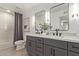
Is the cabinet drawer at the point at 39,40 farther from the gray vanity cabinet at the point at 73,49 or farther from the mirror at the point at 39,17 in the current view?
the gray vanity cabinet at the point at 73,49

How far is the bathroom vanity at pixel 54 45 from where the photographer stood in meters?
1.08

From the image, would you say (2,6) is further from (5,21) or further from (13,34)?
(13,34)

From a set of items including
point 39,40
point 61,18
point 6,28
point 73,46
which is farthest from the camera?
point 39,40

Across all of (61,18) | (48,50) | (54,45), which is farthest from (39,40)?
(61,18)

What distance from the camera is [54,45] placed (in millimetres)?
1395

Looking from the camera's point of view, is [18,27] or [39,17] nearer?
[18,27]

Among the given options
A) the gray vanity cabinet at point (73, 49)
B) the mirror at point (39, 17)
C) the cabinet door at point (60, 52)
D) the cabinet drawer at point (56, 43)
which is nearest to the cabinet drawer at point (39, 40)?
the cabinet drawer at point (56, 43)

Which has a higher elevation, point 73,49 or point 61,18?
point 61,18

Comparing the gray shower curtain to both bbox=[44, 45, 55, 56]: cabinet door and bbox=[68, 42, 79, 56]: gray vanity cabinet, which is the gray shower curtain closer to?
bbox=[44, 45, 55, 56]: cabinet door

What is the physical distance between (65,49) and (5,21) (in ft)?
3.52

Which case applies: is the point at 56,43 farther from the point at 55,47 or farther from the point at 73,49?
the point at 73,49

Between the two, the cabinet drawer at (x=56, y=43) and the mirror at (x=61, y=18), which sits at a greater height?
the mirror at (x=61, y=18)

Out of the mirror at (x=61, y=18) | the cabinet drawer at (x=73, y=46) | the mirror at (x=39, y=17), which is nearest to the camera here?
the cabinet drawer at (x=73, y=46)

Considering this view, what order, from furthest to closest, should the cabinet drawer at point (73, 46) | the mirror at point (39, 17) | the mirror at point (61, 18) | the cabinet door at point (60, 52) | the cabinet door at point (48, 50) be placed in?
the mirror at point (39, 17)
the mirror at point (61, 18)
the cabinet door at point (48, 50)
the cabinet door at point (60, 52)
the cabinet drawer at point (73, 46)
